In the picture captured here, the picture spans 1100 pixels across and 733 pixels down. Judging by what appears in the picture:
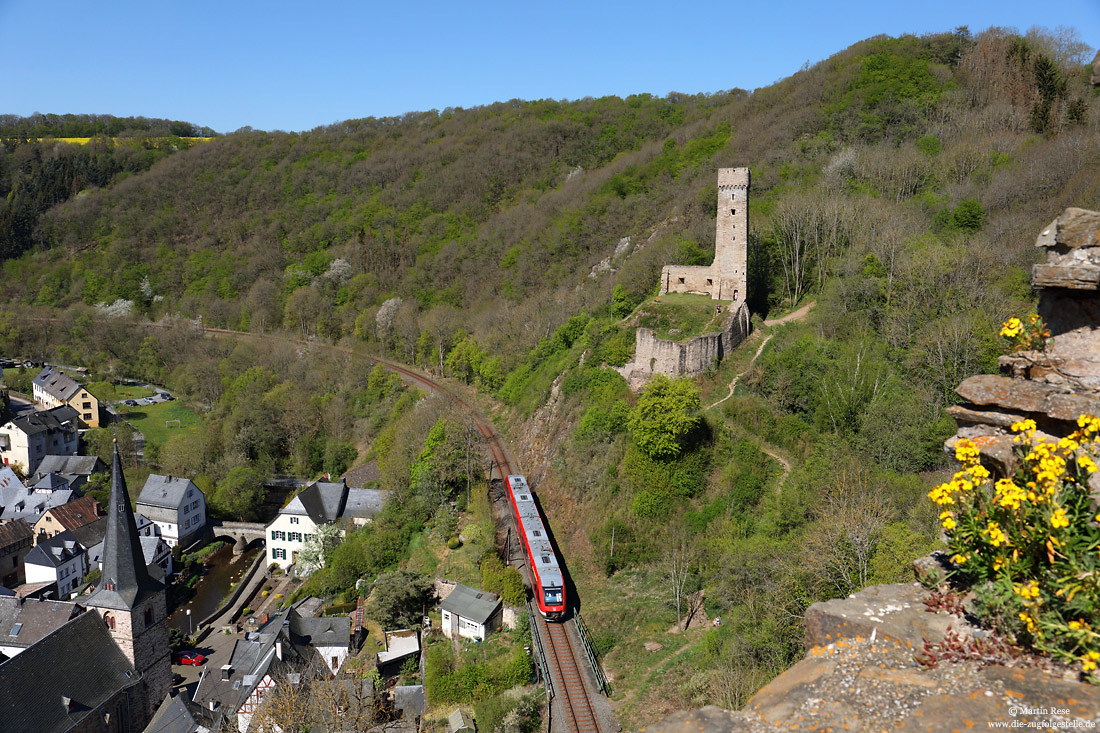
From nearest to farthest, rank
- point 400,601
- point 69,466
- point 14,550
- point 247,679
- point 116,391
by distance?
point 247,679 < point 400,601 < point 14,550 < point 69,466 < point 116,391

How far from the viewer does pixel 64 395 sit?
79.4 meters

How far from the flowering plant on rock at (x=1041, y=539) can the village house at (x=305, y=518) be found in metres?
44.3

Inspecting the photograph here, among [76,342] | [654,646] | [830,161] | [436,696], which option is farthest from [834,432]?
[76,342]

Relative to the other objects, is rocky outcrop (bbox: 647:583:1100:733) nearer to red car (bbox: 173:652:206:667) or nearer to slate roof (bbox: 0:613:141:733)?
slate roof (bbox: 0:613:141:733)

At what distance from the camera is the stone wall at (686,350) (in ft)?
120

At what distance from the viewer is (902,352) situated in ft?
111

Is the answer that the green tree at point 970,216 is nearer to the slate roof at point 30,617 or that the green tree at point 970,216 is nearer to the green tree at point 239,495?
the slate roof at point 30,617

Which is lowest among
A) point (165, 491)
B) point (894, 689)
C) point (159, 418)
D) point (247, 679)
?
point (247, 679)

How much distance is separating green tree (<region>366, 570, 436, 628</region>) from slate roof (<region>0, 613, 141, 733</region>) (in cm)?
1089

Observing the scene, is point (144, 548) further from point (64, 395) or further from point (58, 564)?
point (64, 395)

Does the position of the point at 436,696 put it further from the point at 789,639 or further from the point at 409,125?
the point at 409,125

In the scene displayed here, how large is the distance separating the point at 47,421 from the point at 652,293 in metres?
61.2

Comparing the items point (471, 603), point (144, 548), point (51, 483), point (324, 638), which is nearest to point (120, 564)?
point (324, 638)

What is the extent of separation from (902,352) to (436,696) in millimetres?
26150
